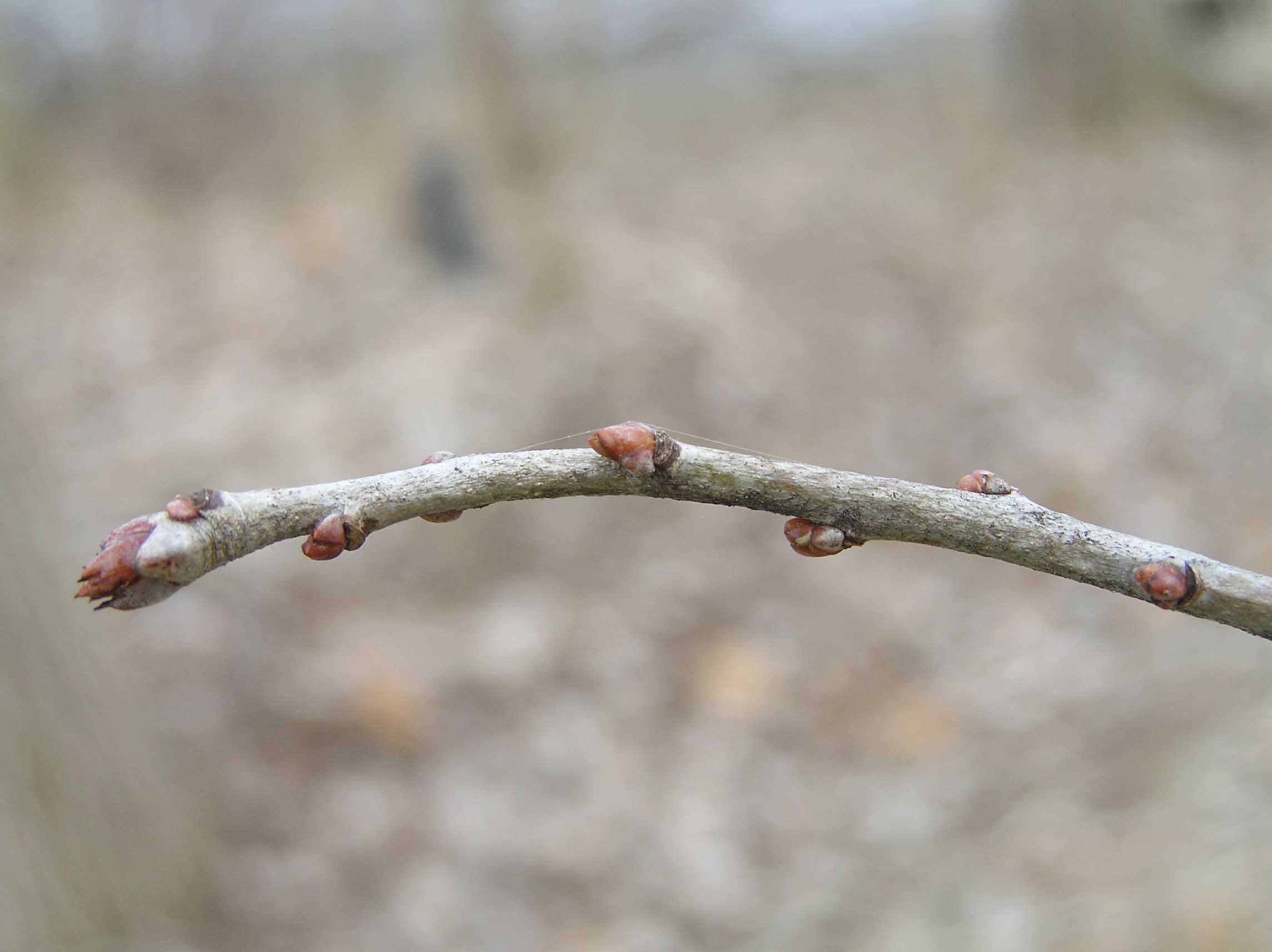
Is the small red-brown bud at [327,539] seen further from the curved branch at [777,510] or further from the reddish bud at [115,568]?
the reddish bud at [115,568]

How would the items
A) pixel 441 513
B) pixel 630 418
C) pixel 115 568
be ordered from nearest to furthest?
pixel 115 568 → pixel 441 513 → pixel 630 418

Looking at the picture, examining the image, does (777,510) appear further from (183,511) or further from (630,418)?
(630,418)

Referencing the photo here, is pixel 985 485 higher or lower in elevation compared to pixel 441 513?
higher

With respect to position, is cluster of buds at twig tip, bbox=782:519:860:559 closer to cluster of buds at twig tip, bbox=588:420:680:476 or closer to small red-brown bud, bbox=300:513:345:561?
cluster of buds at twig tip, bbox=588:420:680:476

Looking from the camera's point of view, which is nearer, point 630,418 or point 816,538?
point 816,538

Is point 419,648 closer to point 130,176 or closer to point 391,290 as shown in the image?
point 391,290

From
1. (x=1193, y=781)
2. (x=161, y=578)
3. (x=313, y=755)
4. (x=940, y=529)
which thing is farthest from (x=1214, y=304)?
(x=161, y=578)

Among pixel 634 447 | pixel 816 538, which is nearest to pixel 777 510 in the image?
pixel 816 538
